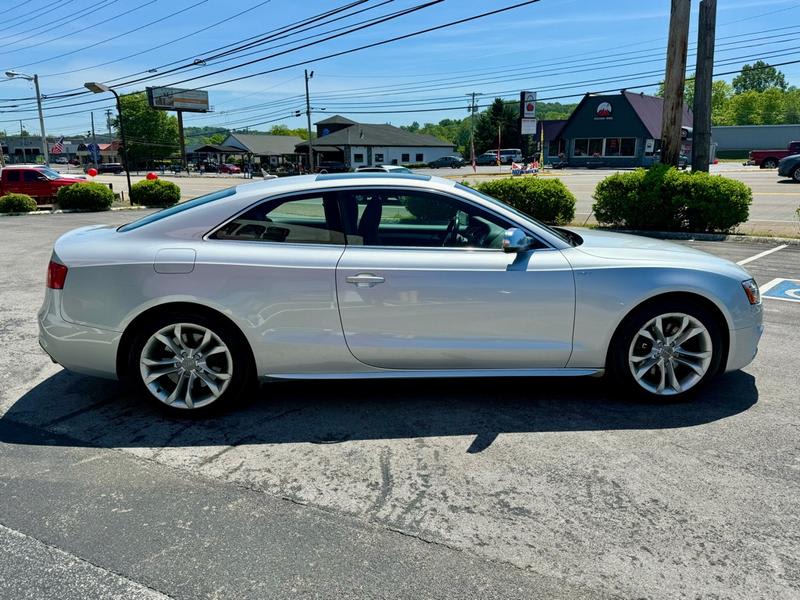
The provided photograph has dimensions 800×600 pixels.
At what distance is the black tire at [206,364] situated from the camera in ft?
12.8

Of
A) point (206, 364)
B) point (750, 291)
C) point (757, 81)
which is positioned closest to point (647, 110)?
point (750, 291)

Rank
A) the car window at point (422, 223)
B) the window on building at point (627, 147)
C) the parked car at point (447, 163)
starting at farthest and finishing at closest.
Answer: the parked car at point (447, 163) < the window on building at point (627, 147) < the car window at point (422, 223)

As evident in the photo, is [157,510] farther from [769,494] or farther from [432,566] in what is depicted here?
[769,494]

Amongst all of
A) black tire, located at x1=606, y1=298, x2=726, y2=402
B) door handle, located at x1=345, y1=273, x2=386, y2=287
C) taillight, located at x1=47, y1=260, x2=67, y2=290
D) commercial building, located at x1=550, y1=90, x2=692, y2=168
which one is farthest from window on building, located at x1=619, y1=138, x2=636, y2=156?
taillight, located at x1=47, y1=260, x2=67, y2=290

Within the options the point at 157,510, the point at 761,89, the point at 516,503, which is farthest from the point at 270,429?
the point at 761,89

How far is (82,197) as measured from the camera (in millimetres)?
21766

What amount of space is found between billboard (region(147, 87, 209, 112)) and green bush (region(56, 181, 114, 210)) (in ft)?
246

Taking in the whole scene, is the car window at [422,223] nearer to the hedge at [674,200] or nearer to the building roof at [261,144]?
the hedge at [674,200]

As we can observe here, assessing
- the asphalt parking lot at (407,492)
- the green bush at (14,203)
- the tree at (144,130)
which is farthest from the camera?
the tree at (144,130)

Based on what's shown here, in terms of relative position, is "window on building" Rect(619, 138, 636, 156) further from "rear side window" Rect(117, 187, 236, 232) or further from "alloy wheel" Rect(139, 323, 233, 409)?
"alloy wheel" Rect(139, 323, 233, 409)

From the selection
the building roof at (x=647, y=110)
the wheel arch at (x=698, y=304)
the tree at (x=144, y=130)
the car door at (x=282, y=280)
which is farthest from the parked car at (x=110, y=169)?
the wheel arch at (x=698, y=304)

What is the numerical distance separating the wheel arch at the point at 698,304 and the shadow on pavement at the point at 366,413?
1.28ft

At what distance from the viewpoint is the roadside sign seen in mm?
7266

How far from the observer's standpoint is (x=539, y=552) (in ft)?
8.76
